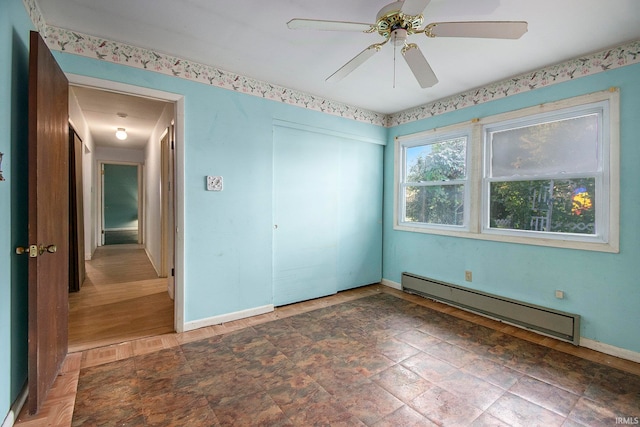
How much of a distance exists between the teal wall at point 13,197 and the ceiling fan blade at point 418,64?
2160 mm

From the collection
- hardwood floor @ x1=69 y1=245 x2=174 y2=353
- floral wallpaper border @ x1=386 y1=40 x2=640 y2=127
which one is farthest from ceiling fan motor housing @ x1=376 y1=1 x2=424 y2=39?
hardwood floor @ x1=69 y1=245 x2=174 y2=353

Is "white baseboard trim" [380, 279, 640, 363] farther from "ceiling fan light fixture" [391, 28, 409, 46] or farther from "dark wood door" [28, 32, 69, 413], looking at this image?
"dark wood door" [28, 32, 69, 413]

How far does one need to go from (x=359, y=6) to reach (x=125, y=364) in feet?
9.96

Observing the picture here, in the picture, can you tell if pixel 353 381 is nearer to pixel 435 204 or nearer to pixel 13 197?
pixel 13 197

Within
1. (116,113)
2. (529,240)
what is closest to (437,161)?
(529,240)

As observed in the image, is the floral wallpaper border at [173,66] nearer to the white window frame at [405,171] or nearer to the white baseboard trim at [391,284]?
the white window frame at [405,171]

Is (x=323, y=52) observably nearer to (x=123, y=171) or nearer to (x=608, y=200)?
(x=608, y=200)

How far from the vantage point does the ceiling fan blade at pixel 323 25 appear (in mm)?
1542

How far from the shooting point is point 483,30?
1573mm

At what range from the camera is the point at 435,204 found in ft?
12.7

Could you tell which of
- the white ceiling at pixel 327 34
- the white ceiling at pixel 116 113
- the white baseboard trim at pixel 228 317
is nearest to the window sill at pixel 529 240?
the white ceiling at pixel 327 34

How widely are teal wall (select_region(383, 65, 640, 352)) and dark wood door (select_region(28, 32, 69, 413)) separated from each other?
369cm

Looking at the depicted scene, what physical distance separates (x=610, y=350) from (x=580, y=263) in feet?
2.35

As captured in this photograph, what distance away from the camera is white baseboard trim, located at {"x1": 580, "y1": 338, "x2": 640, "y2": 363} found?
7.62ft
